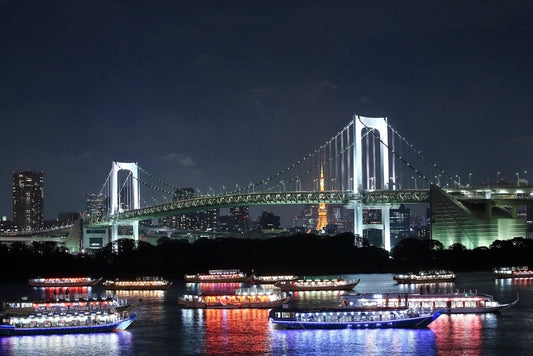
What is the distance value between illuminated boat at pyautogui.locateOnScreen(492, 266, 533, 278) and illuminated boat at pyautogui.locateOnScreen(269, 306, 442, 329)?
104 feet

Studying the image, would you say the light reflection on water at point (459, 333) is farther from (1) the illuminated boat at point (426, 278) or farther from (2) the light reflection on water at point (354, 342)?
(1) the illuminated boat at point (426, 278)

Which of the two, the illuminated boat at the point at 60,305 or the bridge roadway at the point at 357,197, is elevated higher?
the bridge roadway at the point at 357,197

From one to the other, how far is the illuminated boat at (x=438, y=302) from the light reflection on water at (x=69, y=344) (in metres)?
10.8

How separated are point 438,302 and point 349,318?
251 inches

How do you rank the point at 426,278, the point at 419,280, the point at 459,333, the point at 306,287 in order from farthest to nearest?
the point at 426,278 < the point at 419,280 < the point at 306,287 < the point at 459,333

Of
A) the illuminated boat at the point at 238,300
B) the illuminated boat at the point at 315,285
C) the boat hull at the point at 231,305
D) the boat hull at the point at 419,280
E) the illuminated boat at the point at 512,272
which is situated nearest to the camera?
the boat hull at the point at 231,305

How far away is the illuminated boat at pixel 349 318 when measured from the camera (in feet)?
144

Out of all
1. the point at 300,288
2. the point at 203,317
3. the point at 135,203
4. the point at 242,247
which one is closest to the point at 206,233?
the point at 135,203

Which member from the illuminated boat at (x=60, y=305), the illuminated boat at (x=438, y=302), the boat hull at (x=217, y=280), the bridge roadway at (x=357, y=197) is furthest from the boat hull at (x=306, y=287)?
the bridge roadway at (x=357, y=197)

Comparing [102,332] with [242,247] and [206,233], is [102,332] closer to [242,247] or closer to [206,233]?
[242,247]

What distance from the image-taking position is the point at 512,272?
7556cm

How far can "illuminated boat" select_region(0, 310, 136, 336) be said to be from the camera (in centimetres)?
4381

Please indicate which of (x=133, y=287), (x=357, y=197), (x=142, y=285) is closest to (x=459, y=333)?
(x=142, y=285)

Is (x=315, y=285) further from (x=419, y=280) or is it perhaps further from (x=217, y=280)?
(x=217, y=280)
